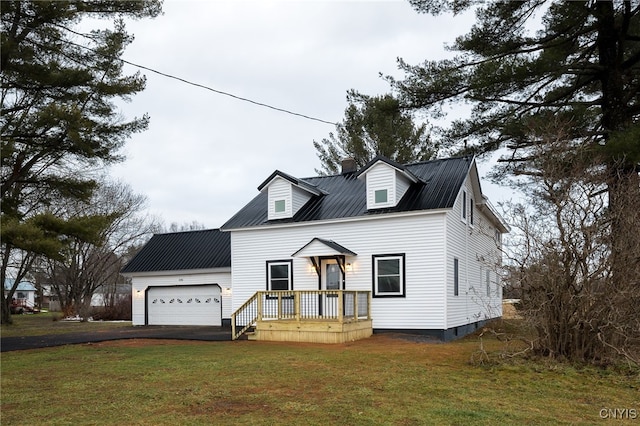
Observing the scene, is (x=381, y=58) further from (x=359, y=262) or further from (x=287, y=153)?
(x=287, y=153)

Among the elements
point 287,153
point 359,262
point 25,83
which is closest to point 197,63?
point 25,83

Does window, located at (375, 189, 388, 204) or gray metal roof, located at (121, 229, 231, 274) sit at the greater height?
window, located at (375, 189, 388, 204)

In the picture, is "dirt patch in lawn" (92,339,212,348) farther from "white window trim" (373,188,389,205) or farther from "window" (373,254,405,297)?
"white window trim" (373,188,389,205)

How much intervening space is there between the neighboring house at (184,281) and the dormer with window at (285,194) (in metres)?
3.77

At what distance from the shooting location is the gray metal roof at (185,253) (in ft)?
70.3

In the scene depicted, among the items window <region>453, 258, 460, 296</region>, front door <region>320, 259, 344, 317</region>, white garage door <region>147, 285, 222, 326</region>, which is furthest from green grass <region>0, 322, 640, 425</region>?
white garage door <region>147, 285, 222, 326</region>

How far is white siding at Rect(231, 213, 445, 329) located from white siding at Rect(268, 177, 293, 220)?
1.93ft

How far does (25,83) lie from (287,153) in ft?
84.1

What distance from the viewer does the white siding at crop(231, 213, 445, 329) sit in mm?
14992

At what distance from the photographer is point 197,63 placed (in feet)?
52.4

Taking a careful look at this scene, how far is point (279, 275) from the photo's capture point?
1756 centimetres

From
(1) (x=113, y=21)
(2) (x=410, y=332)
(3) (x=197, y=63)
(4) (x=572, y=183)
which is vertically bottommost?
(2) (x=410, y=332)

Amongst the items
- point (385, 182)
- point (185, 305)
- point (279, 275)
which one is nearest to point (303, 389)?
point (385, 182)

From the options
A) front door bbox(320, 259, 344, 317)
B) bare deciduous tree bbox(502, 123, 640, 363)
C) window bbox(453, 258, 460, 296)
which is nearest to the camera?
bare deciduous tree bbox(502, 123, 640, 363)
